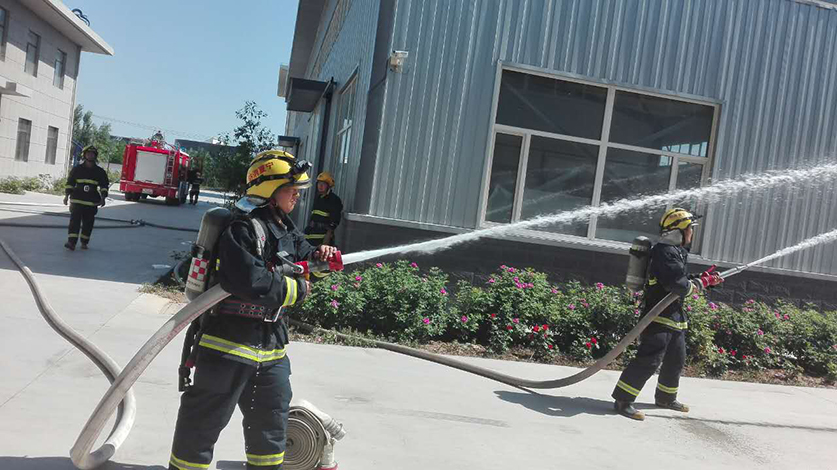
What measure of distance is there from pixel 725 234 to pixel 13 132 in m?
24.5

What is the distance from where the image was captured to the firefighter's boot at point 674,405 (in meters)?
6.48

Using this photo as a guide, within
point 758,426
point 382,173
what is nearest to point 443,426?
point 758,426

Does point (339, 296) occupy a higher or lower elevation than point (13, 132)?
lower

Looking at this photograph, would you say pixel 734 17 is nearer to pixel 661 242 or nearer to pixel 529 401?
pixel 661 242

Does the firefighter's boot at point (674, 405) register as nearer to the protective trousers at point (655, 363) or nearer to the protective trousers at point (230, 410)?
the protective trousers at point (655, 363)

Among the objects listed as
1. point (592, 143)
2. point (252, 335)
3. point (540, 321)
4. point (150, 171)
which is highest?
point (592, 143)

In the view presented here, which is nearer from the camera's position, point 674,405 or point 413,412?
point 413,412

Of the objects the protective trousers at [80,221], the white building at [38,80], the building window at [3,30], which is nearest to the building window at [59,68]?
the white building at [38,80]

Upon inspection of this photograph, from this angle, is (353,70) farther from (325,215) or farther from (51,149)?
(51,149)

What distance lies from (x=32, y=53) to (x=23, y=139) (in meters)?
3.19

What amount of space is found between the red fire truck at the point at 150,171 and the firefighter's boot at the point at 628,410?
2806 centimetres

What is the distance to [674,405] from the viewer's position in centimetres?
650

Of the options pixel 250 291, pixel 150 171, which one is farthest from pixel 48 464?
pixel 150 171

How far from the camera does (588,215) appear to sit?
10.2 m
